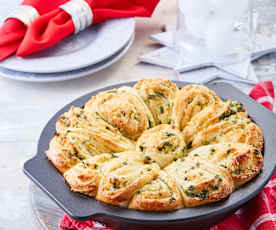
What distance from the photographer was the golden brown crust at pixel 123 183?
1255 mm

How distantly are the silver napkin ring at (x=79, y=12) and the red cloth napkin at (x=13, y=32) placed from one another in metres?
0.19

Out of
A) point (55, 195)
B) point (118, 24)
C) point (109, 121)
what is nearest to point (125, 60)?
point (118, 24)

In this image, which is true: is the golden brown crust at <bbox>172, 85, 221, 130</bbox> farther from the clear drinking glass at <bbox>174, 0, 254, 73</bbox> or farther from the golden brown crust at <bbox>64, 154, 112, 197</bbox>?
the clear drinking glass at <bbox>174, 0, 254, 73</bbox>

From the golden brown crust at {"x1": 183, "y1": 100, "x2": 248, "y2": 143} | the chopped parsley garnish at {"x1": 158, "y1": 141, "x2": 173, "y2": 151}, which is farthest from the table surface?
the golden brown crust at {"x1": 183, "y1": 100, "x2": 248, "y2": 143}

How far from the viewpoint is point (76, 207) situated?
1.25 m

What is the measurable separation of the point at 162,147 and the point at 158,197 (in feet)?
0.71

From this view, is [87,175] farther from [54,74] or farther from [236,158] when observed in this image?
[54,74]

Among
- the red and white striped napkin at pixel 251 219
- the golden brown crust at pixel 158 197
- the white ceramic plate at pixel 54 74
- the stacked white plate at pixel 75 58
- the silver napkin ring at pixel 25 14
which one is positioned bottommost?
the red and white striped napkin at pixel 251 219

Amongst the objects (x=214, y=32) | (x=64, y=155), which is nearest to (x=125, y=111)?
(x=64, y=155)

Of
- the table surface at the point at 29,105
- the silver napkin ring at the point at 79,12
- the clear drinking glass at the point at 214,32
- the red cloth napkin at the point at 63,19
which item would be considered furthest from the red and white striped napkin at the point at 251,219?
the silver napkin ring at the point at 79,12

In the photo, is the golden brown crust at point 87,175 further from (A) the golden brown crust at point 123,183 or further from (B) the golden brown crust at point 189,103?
(B) the golden brown crust at point 189,103

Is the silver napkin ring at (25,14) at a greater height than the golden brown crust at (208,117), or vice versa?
the silver napkin ring at (25,14)

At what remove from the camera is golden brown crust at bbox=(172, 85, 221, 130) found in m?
1.58

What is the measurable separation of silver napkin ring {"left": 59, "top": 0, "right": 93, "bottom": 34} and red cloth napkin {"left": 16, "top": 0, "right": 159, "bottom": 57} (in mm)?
29
